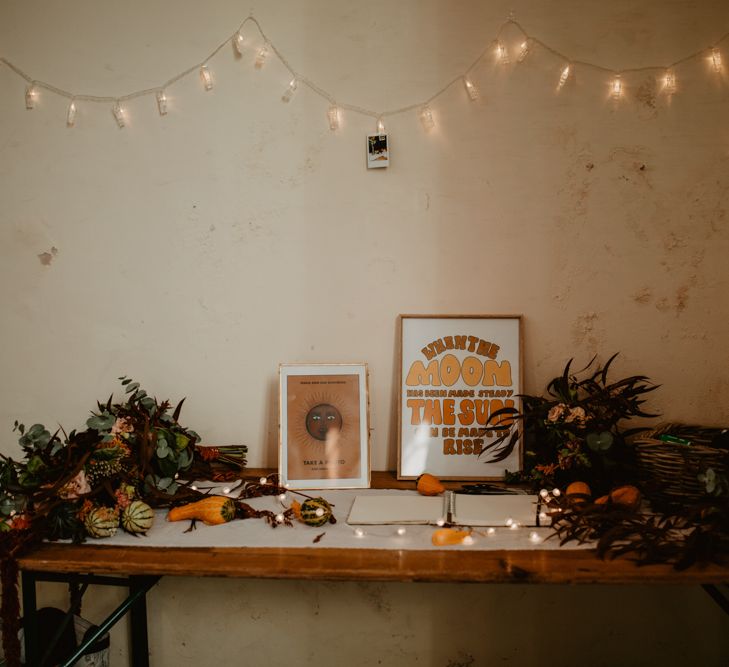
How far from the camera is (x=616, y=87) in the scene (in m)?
1.82

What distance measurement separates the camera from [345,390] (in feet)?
5.97

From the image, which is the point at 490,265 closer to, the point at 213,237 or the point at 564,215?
the point at 564,215

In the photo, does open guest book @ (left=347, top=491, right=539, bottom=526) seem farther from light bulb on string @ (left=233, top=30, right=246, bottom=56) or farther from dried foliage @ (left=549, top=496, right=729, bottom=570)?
light bulb on string @ (left=233, top=30, right=246, bottom=56)

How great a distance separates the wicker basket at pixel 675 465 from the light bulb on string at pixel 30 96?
2307 mm

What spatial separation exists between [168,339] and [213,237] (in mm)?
398

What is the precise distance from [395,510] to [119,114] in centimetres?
163

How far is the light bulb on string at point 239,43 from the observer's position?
1.87 meters

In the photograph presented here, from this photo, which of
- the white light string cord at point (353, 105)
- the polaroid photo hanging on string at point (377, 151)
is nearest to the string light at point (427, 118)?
the white light string cord at point (353, 105)

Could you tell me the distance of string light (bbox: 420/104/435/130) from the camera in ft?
6.08

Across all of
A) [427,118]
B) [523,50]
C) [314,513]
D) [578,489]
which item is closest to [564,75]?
[523,50]

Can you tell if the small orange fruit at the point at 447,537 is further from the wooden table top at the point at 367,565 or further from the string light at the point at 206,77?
the string light at the point at 206,77

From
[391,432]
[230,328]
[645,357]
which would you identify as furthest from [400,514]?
[645,357]

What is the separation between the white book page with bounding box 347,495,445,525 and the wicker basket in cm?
59

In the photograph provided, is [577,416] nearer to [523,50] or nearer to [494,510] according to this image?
[494,510]
